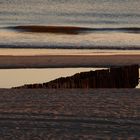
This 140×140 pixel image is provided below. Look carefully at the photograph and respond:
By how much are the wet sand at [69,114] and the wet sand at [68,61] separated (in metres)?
8.79

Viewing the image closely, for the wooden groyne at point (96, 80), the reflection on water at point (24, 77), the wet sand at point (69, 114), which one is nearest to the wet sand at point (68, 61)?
the reflection on water at point (24, 77)

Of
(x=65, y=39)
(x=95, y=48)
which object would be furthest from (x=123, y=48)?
(x=65, y=39)

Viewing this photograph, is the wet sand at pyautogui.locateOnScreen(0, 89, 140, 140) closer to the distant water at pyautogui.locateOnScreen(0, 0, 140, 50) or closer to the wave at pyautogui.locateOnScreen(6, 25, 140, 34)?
the distant water at pyautogui.locateOnScreen(0, 0, 140, 50)

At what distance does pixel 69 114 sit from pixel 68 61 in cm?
1075

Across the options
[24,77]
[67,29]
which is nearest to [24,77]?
[24,77]

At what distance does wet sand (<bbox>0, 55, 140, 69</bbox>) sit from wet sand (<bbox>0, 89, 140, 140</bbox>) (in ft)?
28.8

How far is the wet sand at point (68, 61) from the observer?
1312 centimetres

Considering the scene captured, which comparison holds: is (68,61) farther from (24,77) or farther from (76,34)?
(76,34)

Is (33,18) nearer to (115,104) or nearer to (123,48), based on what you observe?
(123,48)

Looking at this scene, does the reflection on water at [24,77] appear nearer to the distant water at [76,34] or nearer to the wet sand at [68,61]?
the wet sand at [68,61]

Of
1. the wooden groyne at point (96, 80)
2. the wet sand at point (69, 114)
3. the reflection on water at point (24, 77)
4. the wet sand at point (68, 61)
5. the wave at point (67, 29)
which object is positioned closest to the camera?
the wet sand at point (69, 114)

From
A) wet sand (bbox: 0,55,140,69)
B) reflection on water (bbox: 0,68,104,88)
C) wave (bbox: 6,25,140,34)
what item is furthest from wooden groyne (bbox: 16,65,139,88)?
wave (bbox: 6,25,140,34)

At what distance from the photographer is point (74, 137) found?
2.74 m

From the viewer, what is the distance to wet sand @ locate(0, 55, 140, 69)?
1312 centimetres
